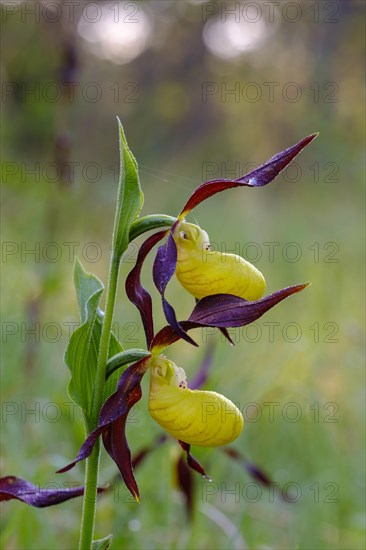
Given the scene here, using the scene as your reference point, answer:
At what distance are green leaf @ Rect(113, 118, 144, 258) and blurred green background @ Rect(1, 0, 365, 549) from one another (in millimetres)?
429

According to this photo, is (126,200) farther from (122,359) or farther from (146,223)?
(122,359)

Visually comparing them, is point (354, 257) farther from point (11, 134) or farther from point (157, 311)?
point (11, 134)

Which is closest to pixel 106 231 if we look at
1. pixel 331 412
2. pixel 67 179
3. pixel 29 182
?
pixel 29 182

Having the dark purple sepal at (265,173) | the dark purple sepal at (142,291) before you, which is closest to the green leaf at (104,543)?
the dark purple sepal at (142,291)

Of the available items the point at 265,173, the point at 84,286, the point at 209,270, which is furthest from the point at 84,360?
the point at 265,173

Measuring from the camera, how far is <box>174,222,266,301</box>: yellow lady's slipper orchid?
A: 33.1 inches

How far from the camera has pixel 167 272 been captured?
0.83 metres

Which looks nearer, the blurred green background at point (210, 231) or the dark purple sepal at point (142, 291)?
the dark purple sepal at point (142, 291)

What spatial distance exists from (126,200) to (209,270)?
0.15m

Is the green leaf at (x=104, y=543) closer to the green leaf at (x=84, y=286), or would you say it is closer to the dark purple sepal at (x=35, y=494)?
the dark purple sepal at (x=35, y=494)

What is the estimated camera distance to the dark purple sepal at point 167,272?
0.80 metres

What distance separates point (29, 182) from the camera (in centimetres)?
256

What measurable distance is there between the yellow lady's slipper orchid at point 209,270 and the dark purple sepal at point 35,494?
13.4 inches

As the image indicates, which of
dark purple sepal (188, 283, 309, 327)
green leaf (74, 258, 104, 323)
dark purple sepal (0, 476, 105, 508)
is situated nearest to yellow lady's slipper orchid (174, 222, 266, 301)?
dark purple sepal (188, 283, 309, 327)
